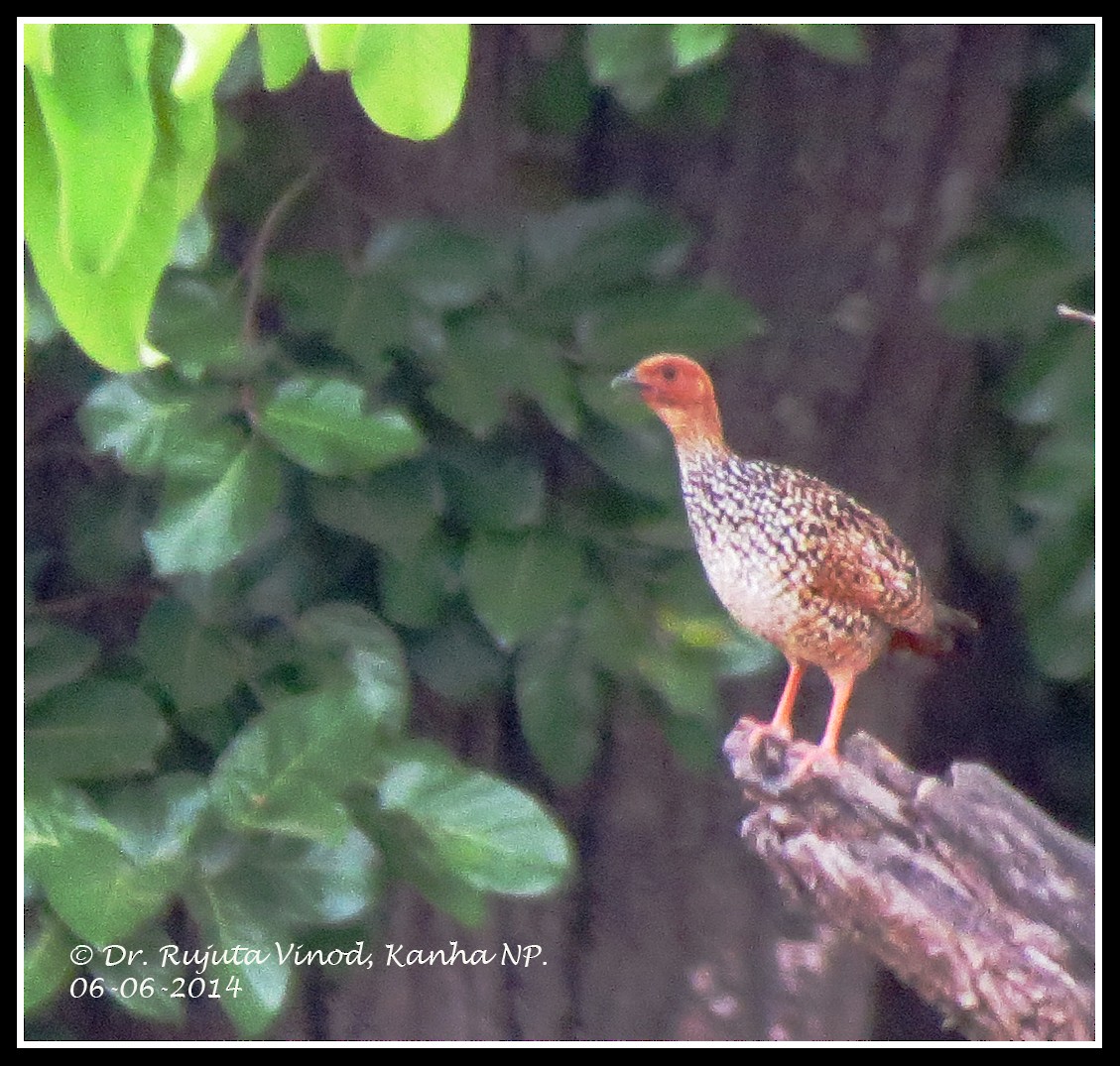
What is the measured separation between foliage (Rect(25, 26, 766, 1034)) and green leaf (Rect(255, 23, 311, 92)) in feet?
0.52

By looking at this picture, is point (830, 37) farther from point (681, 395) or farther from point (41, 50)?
point (41, 50)

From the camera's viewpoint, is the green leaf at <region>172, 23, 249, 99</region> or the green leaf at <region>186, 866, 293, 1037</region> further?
the green leaf at <region>186, 866, 293, 1037</region>

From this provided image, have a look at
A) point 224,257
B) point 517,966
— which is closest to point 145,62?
point 224,257

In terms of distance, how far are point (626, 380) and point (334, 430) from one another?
13 centimetres

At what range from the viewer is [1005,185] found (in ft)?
1.97

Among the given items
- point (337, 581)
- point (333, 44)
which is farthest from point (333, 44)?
point (337, 581)

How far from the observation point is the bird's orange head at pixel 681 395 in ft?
1.96

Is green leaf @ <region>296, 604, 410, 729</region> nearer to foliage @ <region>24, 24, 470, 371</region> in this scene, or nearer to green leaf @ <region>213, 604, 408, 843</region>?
green leaf @ <region>213, 604, 408, 843</region>

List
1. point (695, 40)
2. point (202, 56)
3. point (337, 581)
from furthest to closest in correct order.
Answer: point (337, 581) → point (695, 40) → point (202, 56)

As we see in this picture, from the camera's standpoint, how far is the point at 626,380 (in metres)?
0.60

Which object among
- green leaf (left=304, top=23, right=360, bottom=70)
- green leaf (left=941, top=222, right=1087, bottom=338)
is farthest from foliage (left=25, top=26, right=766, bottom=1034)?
green leaf (left=304, top=23, right=360, bottom=70)

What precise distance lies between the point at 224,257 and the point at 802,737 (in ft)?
1.13

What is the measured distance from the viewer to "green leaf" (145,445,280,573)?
0.58 m

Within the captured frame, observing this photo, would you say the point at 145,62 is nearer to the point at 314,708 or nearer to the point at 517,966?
the point at 314,708
